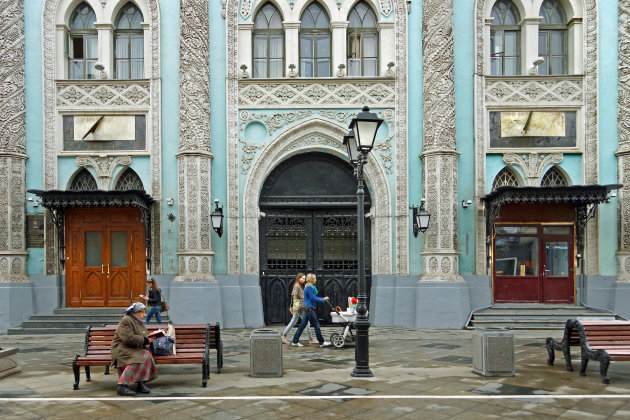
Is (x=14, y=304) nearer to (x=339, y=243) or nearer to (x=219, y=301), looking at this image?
(x=219, y=301)

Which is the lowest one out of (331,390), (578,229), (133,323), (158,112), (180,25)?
(331,390)

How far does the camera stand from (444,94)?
1711cm

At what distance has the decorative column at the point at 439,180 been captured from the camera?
16.6 meters

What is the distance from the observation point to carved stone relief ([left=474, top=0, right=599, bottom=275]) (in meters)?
17.4

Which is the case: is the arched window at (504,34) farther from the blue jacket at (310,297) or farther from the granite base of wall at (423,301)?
the blue jacket at (310,297)

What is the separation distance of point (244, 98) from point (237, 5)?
284cm

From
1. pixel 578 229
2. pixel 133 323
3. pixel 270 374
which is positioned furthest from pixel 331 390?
pixel 578 229

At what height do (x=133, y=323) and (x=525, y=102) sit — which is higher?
(x=525, y=102)

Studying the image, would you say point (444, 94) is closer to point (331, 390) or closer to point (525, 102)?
point (525, 102)

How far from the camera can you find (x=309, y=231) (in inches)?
703

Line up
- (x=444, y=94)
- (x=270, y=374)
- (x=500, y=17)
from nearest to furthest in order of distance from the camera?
(x=270, y=374), (x=444, y=94), (x=500, y=17)

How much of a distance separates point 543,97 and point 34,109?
1521cm

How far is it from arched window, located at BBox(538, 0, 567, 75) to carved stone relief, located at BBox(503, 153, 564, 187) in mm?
2757

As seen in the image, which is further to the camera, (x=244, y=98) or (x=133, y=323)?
(x=244, y=98)
